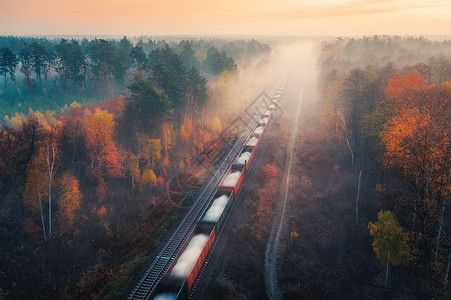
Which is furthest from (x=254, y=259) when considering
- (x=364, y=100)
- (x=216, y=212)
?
(x=364, y=100)

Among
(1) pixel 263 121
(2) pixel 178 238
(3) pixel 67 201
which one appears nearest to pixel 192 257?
(2) pixel 178 238

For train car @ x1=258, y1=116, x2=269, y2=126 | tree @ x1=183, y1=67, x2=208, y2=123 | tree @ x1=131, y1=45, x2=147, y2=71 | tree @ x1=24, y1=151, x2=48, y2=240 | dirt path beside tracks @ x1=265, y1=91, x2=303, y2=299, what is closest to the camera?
dirt path beside tracks @ x1=265, y1=91, x2=303, y2=299

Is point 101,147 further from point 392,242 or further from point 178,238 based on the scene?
point 392,242

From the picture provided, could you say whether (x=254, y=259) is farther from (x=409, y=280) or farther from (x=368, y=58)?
(x=368, y=58)

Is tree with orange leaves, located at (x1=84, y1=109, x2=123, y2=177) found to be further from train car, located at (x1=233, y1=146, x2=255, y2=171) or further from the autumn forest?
train car, located at (x1=233, y1=146, x2=255, y2=171)

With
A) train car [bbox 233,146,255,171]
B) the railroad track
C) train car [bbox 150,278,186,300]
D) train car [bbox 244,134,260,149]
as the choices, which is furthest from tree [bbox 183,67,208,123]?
train car [bbox 150,278,186,300]

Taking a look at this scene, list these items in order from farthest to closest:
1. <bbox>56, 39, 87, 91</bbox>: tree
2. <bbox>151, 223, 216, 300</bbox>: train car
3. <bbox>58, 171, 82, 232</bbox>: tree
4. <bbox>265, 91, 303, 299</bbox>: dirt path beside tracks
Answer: <bbox>56, 39, 87, 91</bbox>: tree, <bbox>58, 171, 82, 232</bbox>: tree, <bbox>265, 91, 303, 299</bbox>: dirt path beside tracks, <bbox>151, 223, 216, 300</bbox>: train car

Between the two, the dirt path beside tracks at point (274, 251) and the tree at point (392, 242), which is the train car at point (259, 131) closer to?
the dirt path beside tracks at point (274, 251)
